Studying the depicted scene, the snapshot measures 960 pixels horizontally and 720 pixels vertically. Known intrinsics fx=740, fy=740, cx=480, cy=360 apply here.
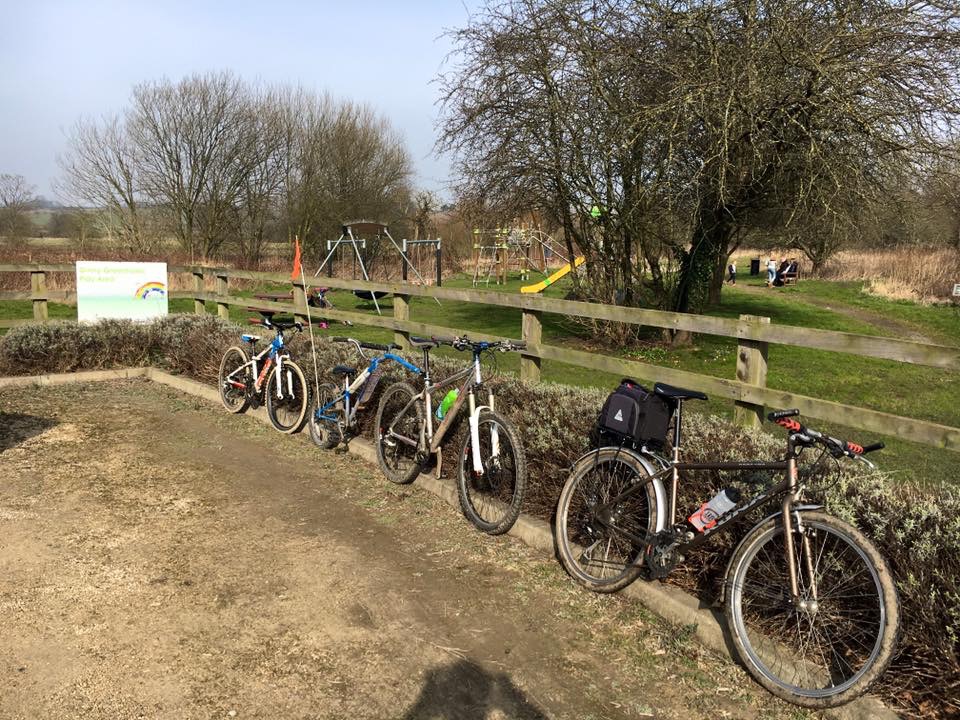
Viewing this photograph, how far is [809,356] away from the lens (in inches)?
492

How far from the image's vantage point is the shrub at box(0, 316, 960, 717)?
2529 millimetres

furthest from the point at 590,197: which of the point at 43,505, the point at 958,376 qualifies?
the point at 43,505

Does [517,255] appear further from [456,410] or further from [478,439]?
[478,439]

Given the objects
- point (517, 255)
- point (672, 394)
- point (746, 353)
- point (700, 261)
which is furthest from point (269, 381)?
point (517, 255)

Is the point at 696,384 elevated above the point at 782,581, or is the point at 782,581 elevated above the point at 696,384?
the point at 696,384

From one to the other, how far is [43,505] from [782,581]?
4351 mm

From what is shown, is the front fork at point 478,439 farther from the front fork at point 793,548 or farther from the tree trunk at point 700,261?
the tree trunk at point 700,261

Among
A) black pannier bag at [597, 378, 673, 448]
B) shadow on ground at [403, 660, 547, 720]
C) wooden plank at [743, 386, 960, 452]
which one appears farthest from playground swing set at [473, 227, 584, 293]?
shadow on ground at [403, 660, 547, 720]

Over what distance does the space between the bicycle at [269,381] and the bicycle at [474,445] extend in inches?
66.7

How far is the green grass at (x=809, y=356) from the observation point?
7.73 m

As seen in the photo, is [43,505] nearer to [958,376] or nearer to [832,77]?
[832,77]

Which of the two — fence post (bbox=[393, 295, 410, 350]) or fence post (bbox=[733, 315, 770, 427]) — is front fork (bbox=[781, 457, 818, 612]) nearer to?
fence post (bbox=[733, 315, 770, 427])

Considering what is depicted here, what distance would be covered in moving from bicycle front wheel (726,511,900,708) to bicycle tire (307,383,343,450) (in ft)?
12.3

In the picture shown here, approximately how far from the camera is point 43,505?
4703 mm
